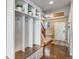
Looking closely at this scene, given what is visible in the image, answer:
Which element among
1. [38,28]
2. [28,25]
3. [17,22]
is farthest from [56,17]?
[17,22]

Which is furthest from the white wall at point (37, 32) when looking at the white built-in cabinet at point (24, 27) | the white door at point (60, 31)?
the white door at point (60, 31)

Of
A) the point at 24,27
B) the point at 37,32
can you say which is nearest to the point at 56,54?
the point at 37,32

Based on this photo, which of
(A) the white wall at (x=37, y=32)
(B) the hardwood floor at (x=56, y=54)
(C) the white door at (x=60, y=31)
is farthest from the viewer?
(C) the white door at (x=60, y=31)

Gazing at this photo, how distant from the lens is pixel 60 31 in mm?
8047

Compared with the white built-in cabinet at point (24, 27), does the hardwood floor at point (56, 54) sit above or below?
below

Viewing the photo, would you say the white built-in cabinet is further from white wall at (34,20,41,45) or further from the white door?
the white door

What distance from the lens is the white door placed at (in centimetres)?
770

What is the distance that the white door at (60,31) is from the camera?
7703mm

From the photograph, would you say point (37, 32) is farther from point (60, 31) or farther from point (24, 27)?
point (60, 31)

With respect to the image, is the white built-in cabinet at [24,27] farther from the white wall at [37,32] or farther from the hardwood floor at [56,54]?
the hardwood floor at [56,54]

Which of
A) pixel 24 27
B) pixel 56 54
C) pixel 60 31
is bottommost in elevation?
pixel 56 54

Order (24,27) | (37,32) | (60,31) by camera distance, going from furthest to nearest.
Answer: (60,31) → (37,32) → (24,27)

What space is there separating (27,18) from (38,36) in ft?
3.59
